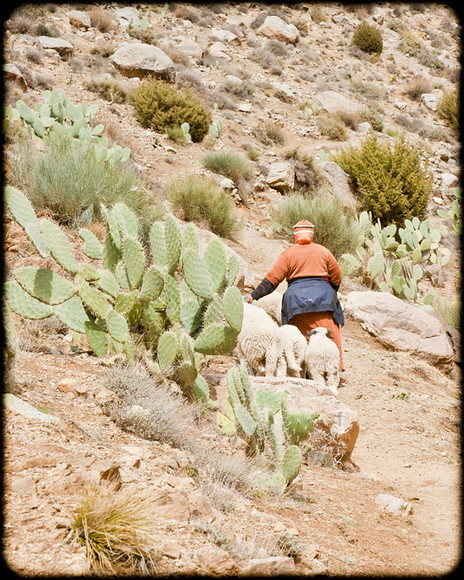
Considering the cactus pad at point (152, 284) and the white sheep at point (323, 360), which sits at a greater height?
the cactus pad at point (152, 284)

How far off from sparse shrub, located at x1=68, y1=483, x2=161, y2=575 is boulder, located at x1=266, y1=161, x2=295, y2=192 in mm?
13989

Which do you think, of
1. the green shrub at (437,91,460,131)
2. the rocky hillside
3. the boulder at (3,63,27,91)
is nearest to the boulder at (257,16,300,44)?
the rocky hillside

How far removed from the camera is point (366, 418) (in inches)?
251

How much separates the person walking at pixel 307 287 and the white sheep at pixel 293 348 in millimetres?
508

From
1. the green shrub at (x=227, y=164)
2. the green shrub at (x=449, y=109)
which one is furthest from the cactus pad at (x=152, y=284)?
the green shrub at (x=449, y=109)

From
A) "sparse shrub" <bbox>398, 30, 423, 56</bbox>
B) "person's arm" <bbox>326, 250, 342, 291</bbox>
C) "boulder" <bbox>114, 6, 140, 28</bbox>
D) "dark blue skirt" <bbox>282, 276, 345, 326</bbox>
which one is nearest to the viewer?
"dark blue skirt" <bbox>282, 276, 345, 326</bbox>

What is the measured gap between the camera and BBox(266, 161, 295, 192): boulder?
51.3 ft

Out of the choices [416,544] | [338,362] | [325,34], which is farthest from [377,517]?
[325,34]

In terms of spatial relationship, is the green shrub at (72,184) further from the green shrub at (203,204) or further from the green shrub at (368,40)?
the green shrub at (368,40)

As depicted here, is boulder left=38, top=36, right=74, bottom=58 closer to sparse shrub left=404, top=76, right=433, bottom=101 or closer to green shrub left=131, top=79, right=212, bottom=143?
green shrub left=131, top=79, right=212, bottom=143

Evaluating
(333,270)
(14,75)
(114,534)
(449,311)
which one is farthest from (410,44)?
(114,534)

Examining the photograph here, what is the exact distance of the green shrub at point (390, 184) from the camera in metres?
15.4

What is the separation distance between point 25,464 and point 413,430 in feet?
15.7

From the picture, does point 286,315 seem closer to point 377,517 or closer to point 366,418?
point 366,418
